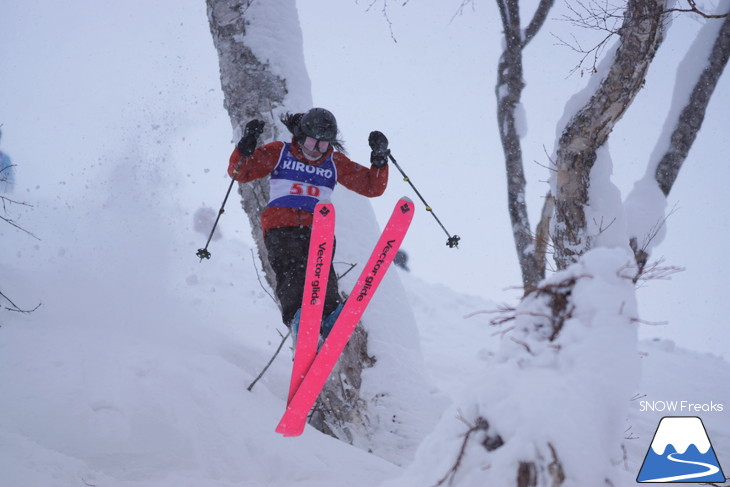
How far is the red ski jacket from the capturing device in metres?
3.80

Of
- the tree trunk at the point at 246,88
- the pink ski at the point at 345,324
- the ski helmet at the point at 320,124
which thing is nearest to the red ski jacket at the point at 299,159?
the ski helmet at the point at 320,124

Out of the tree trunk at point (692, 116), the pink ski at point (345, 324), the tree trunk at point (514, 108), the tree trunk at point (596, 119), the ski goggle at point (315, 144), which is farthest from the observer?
the tree trunk at point (514, 108)

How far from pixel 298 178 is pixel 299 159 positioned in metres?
0.16

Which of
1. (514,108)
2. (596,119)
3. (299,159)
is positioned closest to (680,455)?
(596,119)

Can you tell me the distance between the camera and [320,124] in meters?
3.67

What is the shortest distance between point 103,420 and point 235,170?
196 centimetres

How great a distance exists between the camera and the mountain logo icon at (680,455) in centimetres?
175

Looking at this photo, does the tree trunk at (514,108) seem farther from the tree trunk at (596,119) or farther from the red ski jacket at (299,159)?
the red ski jacket at (299,159)

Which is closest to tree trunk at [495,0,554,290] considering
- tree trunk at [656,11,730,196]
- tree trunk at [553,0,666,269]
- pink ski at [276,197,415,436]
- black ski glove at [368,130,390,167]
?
tree trunk at [656,11,730,196]

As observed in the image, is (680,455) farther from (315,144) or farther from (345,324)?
(315,144)

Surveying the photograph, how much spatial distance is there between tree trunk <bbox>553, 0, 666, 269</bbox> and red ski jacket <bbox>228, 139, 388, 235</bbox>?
4.86 feet

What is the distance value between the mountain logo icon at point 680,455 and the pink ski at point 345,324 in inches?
83.1

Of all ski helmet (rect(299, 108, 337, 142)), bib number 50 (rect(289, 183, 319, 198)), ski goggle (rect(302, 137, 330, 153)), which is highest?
ski helmet (rect(299, 108, 337, 142))

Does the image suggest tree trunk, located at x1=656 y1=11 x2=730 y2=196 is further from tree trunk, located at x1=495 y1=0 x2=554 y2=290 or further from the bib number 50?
the bib number 50
